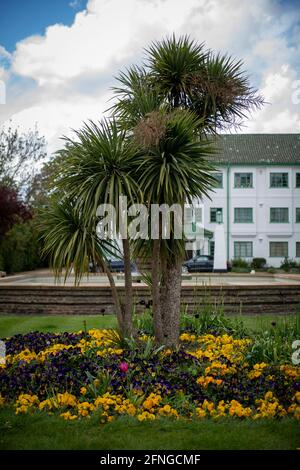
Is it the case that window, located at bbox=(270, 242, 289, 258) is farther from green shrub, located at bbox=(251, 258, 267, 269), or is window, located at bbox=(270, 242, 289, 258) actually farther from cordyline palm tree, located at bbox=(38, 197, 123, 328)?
cordyline palm tree, located at bbox=(38, 197, 123, 328)

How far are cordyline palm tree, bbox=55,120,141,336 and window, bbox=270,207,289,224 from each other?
116 ft

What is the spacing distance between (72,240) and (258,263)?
109 feet

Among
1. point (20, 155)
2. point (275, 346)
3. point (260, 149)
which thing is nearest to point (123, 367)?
point (275, 346)

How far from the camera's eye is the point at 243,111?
7.76 meters

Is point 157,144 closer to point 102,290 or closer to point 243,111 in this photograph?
point 243,111

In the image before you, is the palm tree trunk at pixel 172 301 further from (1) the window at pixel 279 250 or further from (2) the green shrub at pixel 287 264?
(1) the window at pixel 279 250

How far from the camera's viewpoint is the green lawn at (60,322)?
8.64 metres

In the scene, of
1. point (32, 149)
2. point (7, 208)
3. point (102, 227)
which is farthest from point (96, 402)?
point (32, 149)

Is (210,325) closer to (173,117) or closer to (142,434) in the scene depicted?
(173,117)

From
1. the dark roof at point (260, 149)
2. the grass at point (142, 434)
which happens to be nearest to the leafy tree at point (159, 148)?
the grass at point (142, 434)

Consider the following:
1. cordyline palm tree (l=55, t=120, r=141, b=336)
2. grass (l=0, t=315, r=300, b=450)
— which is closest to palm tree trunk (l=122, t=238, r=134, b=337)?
cordyline palm tree (l=55, t=120, r=141, b=336)

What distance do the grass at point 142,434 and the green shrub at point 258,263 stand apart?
1343 inches

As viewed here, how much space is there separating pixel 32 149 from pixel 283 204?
70.1 feet

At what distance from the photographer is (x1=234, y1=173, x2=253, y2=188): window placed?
133 ft
